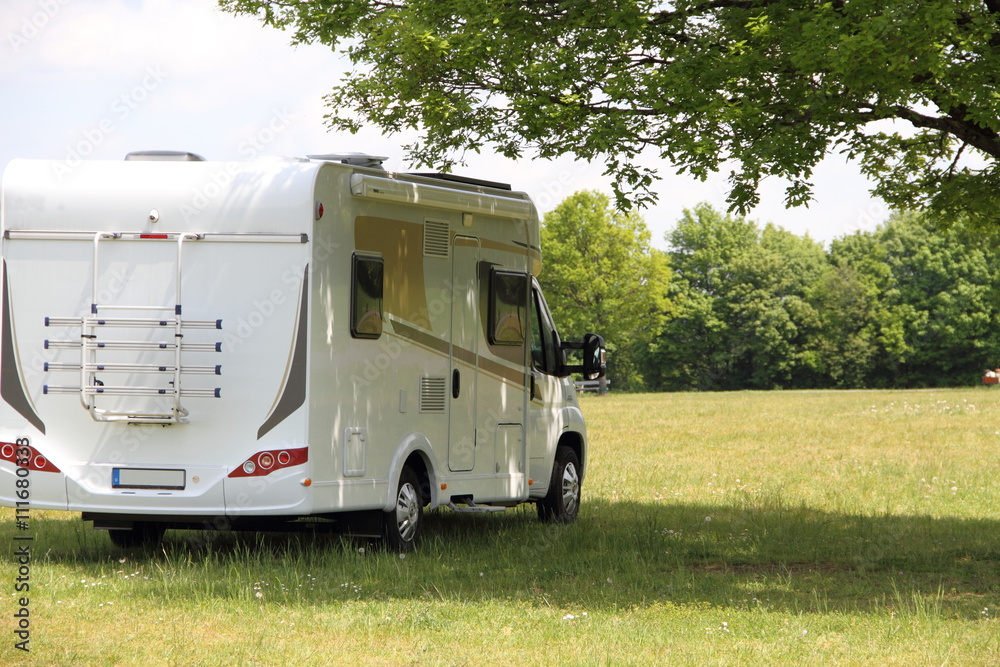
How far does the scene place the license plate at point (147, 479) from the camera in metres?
8.80

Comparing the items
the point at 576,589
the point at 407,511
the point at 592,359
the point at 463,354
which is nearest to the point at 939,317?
the point at 592,359

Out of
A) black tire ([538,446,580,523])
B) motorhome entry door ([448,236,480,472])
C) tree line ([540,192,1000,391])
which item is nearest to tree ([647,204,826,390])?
tree line ([540,192,1000,391])

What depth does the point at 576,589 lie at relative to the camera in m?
8.48

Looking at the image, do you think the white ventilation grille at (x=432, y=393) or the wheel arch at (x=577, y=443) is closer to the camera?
the white ventilation grille at (x=432, y=393)

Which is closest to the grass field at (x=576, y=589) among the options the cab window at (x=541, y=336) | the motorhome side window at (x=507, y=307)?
the cab window at (x=541, y=336)

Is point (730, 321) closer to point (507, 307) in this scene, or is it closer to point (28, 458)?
point (507, 307)

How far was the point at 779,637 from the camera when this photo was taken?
6980mm

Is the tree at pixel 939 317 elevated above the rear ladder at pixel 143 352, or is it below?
above

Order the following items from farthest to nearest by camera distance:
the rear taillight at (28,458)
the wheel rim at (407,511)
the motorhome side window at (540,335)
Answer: the motorhome side window at (540,335) < the wheel rim at (407,511) < the rear taillight at (28,458)

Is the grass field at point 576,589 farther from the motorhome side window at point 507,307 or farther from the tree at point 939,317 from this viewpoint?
the tree at point 939,317

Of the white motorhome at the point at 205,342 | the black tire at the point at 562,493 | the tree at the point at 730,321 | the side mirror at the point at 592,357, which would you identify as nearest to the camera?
the white motorhome at the point at 205,342

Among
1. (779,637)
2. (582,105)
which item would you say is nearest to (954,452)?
(582,105)

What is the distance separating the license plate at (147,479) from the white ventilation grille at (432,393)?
2106 mm

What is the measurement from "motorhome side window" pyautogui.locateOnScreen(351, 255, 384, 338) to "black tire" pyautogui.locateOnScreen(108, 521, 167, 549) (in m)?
2.61
